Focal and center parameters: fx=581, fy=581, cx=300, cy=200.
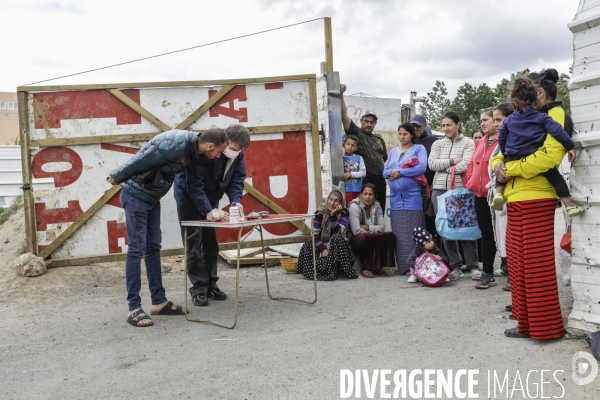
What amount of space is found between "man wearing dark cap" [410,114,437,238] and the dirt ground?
1205mm

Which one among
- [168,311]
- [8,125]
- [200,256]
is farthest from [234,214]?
[8,125]

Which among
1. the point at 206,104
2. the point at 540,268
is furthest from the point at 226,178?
the point at 540,268

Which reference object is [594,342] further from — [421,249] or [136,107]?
[136,107]

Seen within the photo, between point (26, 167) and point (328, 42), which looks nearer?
point (26, 167)

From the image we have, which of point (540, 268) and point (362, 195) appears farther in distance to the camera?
point (362, 195)

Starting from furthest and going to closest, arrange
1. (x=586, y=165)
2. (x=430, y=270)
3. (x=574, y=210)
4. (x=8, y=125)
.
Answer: (x=8, y=125)
(x=430, y=270)
(x=586, y=165)
(x=574, y=210)

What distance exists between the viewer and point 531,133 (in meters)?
4.06

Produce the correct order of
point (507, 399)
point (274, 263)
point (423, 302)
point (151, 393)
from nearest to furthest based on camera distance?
1. point (507, 399)
2. point (151, 393)
3. point (423, 302)
4. point (274, 263)

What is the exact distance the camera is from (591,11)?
13.2ft

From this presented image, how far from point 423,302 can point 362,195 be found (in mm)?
2229

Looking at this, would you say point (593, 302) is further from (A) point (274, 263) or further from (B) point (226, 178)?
(A) point (274, 263)

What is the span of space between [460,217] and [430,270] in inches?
27.0

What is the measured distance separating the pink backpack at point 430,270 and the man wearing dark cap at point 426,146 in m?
0.81

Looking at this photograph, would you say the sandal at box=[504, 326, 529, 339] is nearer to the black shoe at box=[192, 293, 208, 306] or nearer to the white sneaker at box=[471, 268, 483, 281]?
the white sneaker at box=[471, 268, 483, 281]
